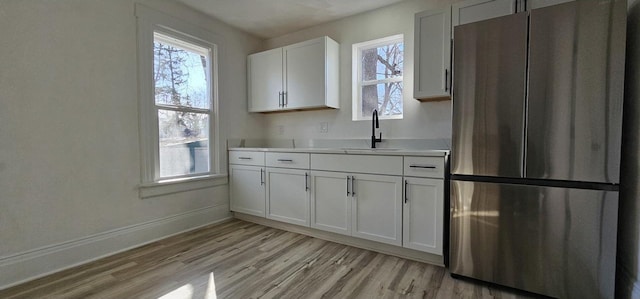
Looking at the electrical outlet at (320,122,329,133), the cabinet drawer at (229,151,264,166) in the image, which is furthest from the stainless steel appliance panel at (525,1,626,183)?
the cabinet drawer at (229,151,264,166)

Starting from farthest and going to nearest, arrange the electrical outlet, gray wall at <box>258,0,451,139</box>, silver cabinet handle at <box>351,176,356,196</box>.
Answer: the electrical outlet, gray wall at <box>258,0,451,139</box>, silver cabinet handle at <box>351,176,356,196</box>

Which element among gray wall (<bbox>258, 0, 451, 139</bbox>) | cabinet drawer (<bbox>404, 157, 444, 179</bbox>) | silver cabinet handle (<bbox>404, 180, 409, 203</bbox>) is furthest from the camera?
gray wall (<bbox>258, 0, 451, 139</bbox>)

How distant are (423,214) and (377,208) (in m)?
0.38

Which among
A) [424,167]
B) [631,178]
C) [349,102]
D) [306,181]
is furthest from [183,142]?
[631,178]

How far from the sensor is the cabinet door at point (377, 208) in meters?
2.20

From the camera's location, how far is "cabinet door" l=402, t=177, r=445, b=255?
202 centimetres

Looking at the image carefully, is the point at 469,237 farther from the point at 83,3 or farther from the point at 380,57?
the point at 83,3

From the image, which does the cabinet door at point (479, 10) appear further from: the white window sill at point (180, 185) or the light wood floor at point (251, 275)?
the white window sill at point (180, 185)

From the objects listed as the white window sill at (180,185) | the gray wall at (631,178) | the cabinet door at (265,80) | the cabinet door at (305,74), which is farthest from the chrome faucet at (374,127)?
the white window sill at (180,185)

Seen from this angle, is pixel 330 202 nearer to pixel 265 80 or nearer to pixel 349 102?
pixel 349 102

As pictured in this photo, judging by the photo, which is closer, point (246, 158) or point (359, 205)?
point (359, 205)

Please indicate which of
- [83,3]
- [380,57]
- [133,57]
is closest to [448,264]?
[380,57]

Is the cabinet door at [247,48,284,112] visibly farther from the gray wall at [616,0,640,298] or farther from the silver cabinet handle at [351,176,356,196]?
the gray wall at [616,0,640,298]

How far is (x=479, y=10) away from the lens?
2.12 meters
